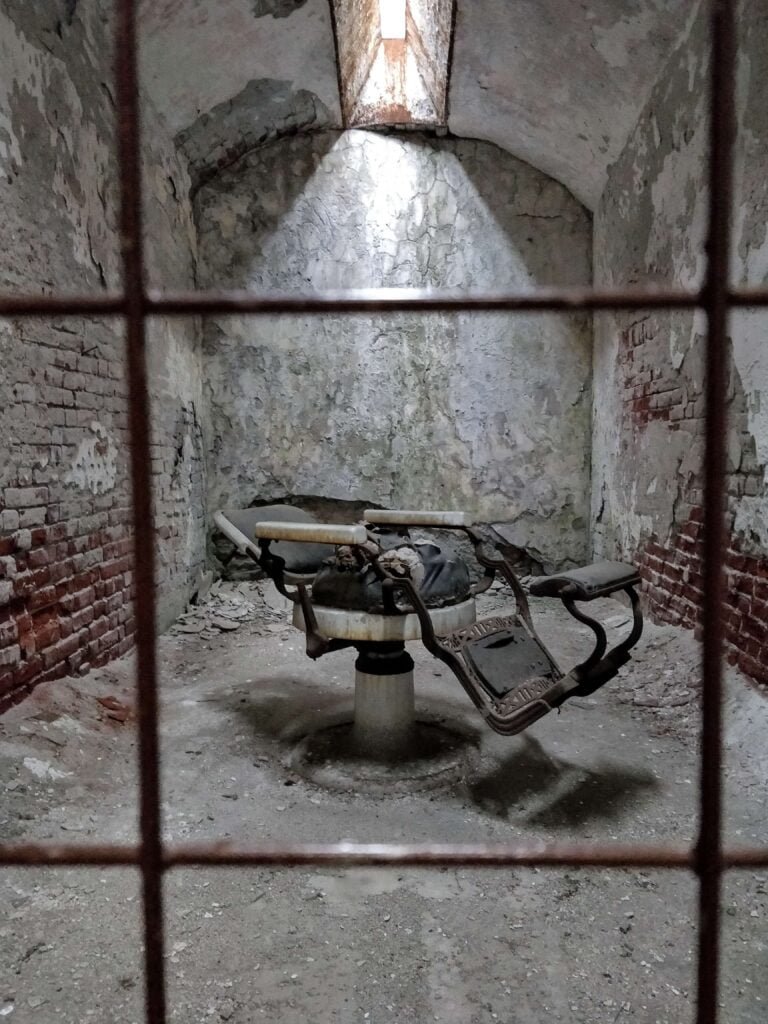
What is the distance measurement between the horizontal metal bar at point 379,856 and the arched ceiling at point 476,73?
365 cm

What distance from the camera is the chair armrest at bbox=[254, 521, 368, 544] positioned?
2164mm

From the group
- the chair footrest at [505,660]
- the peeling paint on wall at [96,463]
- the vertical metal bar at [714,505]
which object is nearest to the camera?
the vertical metal bar at [714,505]

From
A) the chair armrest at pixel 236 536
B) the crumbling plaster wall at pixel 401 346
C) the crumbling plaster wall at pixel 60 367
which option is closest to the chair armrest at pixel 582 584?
the chair armrest at pixel 236 536

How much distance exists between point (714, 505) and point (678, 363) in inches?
125

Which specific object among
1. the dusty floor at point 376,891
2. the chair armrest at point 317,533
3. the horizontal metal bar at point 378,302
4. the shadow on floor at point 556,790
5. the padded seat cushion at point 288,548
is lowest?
the shadow on floor at point 556,790

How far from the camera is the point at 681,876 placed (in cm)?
184

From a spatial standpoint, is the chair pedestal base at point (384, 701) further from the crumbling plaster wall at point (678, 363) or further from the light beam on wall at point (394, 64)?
the light beam on wall at point (394, 64)

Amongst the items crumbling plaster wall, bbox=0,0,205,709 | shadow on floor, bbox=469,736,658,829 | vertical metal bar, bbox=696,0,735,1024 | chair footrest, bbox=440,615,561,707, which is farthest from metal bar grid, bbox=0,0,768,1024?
crumbling plaster wall, bbox=0,0,205,709

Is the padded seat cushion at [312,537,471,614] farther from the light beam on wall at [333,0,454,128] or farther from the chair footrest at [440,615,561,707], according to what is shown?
the light beam on wall at [333,0,454,128]

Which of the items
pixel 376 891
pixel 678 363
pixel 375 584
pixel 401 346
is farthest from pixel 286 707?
pixel 401 346

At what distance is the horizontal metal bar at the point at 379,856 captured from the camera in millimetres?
664

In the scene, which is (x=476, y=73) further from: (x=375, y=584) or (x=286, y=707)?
(x=286, y=707)

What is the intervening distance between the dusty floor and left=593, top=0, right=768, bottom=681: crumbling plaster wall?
2.15ft

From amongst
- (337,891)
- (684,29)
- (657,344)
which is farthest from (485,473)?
(337,891)
